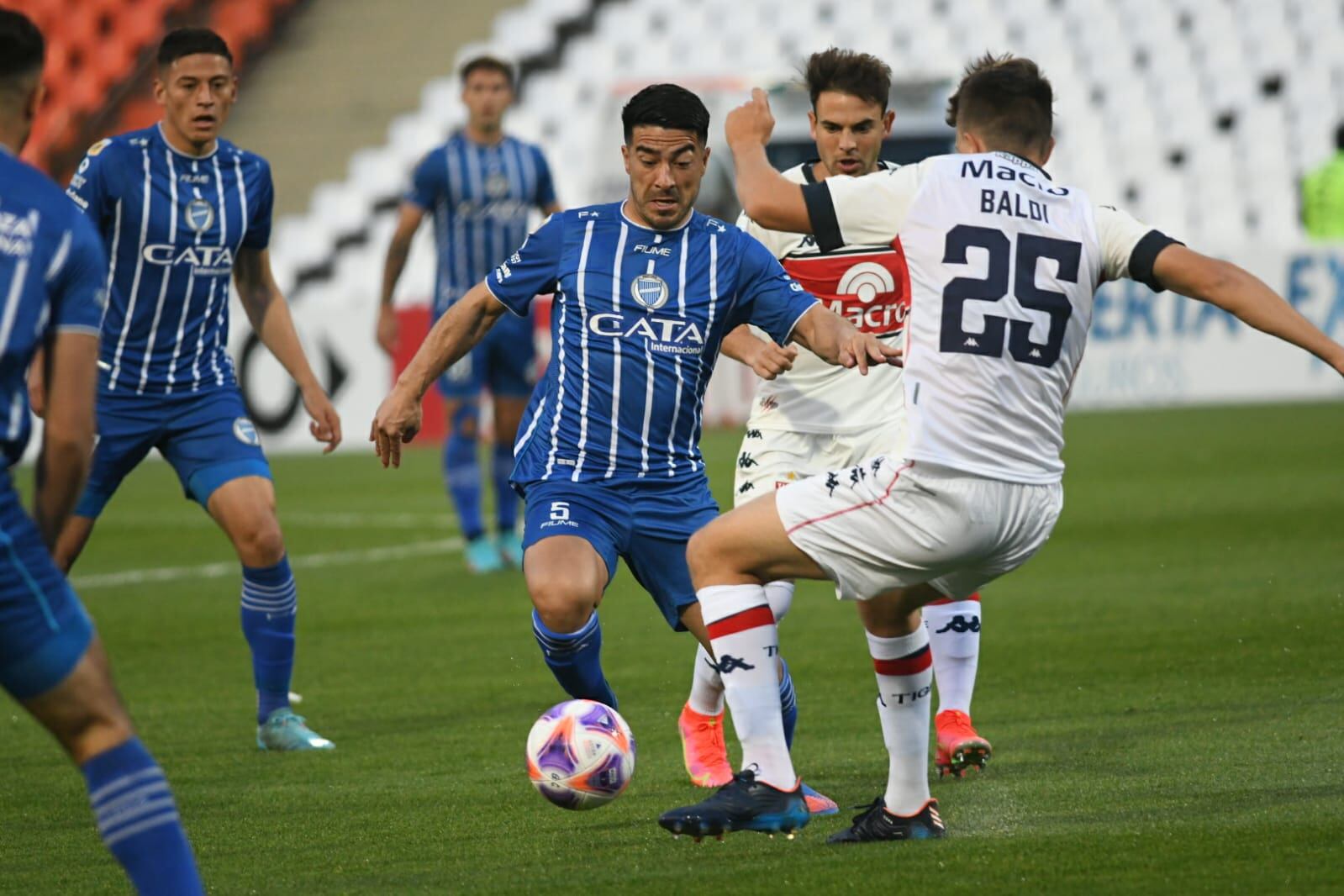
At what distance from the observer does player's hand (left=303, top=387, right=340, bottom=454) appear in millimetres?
6703

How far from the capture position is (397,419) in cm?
523

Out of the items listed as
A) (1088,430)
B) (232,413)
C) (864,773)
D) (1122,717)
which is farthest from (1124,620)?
(1088,430)

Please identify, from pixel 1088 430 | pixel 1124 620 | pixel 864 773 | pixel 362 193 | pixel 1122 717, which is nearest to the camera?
pixel 864 773

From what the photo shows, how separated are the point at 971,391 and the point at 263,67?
67.3 feet

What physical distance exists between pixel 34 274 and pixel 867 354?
209 centimetres

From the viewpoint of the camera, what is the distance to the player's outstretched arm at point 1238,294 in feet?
14.4

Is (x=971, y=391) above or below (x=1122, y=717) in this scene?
above

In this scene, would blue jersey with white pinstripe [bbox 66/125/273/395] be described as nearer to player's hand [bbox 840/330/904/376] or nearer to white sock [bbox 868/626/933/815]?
Result: player's hand [bbox 840/330/904/376]

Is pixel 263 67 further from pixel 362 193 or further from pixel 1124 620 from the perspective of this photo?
pixel 1124 620

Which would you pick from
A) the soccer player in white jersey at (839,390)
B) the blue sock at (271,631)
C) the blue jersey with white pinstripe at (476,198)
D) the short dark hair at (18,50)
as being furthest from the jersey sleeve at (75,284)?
the blue jersey with white pinstripe at (476,198)

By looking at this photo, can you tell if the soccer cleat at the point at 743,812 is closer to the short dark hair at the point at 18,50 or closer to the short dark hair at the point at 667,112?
the short dark hair at the point at 667,112

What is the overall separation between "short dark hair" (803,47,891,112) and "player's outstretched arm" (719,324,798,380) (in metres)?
0.97

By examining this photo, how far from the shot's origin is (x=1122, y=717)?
634 cm

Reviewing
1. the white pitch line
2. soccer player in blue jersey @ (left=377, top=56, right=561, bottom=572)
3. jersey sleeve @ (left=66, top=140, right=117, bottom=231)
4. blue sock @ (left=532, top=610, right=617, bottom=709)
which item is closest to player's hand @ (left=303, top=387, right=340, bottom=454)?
jersey sleeve @ (left=66, top=140, right=117, bottom=231)
